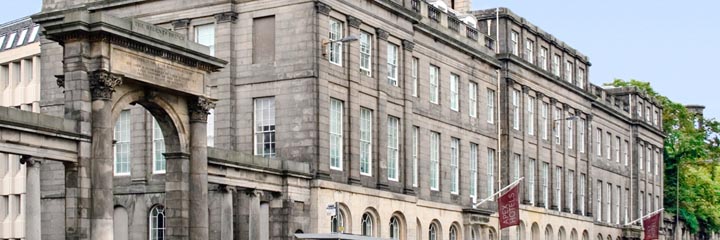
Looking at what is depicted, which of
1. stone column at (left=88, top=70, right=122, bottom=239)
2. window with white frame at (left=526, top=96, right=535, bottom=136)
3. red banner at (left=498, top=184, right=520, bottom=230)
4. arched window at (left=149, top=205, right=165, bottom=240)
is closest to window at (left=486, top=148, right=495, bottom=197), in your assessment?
window with white frame at (left=526, top=96, right=535, bottom=136)

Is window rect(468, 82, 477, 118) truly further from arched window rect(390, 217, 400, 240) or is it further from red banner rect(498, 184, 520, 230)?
arched window rect(390, 217, 400, 240)

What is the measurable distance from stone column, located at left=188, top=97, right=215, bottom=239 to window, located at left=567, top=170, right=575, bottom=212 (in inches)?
1606

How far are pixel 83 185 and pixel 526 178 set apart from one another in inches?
1504

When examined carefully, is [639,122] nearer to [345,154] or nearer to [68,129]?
[345,154]

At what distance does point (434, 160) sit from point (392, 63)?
22.2 ft

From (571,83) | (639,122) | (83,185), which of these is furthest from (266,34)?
(639,122)

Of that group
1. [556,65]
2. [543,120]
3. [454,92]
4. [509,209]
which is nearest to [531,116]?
[543,120]

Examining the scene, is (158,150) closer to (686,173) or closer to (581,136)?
(581,136)

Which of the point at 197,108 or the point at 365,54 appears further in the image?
the point at 365,54

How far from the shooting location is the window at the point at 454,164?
62594mm

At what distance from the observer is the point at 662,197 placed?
101 m

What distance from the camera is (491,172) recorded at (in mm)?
67250

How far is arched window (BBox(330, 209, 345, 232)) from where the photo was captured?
49162mm

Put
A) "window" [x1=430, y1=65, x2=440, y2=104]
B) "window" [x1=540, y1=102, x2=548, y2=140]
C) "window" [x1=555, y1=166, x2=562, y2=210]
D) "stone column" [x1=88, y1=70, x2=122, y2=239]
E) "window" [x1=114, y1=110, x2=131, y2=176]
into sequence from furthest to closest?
"window" [x1=555, y1=166, x2=562, y2=210] → "window" [x1=540, y1=102, x2=548, y2=140] → "window" [x1=430, y1=65, x2=440, y2=104] → "window" [x1=114, y1=110, x2=131, y2=176] → "stone column" [x1=88, y1=70, x2=122, y2=239]
